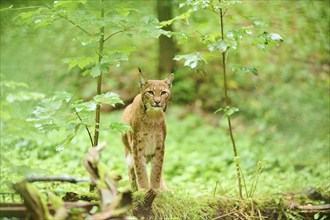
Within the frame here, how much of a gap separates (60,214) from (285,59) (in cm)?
974

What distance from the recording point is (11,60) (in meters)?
8.48

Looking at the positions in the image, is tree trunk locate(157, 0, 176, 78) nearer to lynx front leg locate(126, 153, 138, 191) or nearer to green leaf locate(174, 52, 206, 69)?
lynx front leg locate(126, 153, 138, 191)

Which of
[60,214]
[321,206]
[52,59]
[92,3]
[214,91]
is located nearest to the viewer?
[60,214]

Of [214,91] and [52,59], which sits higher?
[52,59]

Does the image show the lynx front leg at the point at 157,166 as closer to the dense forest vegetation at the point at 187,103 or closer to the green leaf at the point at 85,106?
the dense forest vegetation at the point at 187,103

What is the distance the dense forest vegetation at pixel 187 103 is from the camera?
187 inches

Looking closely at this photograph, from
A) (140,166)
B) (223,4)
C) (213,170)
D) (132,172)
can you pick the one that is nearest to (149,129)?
(140,166)

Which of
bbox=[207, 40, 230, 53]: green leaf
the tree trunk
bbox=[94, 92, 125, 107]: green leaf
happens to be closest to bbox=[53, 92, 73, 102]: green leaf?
bbox=[94, 92, 125, 107]: green leaf

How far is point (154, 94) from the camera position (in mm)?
5348

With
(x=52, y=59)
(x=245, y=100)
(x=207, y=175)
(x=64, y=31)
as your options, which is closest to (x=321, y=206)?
(x=207, y=175)

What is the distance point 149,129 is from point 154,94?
14.5 inches

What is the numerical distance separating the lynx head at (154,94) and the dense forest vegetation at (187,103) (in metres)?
0.39

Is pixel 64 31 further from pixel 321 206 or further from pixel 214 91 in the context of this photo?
pixel 321 206

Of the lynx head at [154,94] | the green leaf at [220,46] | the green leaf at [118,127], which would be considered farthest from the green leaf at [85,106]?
the green leaf at [220,46]
